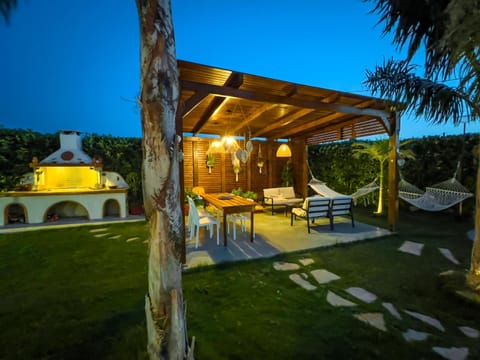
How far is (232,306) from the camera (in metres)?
2.08

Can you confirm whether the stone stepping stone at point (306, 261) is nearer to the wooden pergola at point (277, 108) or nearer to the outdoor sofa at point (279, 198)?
the wooden pergola at point (277, 108)

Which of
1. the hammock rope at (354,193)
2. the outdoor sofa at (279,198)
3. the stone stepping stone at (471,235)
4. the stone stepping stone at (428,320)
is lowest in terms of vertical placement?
the stone stepping stone at (428,320)

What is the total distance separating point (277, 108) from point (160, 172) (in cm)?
392

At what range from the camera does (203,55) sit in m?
35.1

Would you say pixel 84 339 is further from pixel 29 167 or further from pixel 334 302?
pixel 29 167

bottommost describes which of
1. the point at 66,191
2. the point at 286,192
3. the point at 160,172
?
the point at 286,192

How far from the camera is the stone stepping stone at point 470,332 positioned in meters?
1.70

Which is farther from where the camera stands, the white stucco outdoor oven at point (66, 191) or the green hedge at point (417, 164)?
the white stucco outdoor oven at point (66, 191)

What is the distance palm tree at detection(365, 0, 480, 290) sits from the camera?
5.88 ft

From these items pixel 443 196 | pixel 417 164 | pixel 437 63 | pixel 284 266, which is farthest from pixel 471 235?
pixel 284 266

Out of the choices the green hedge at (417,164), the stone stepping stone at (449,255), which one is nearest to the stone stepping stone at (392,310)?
the stone stepping stone at (449,255)

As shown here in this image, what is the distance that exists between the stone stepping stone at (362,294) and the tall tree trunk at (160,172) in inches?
76.2

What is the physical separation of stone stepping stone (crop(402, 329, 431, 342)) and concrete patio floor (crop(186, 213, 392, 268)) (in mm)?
1827

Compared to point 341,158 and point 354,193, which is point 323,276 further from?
point 341,158
